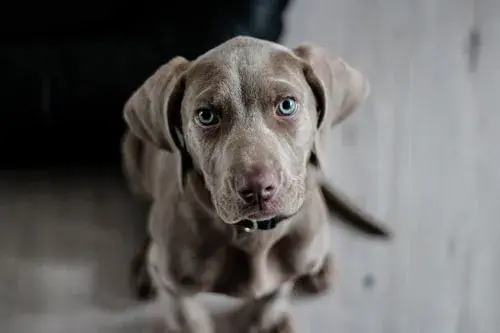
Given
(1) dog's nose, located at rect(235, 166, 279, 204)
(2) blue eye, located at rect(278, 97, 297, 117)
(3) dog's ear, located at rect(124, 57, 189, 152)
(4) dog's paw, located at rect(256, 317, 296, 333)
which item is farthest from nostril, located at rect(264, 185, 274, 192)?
(4) dog's paw, located at rect(256, 317, 296, 333)

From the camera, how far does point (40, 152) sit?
2.00m

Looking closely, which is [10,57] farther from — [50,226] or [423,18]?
[423,18]

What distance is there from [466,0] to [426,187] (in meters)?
0.59

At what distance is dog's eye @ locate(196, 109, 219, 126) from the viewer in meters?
1.34

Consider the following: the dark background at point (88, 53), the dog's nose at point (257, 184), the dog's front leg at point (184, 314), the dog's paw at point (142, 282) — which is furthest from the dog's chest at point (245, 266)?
the dark background at point (88, 53)

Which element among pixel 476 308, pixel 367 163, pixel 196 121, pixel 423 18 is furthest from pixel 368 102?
pixel 196 121

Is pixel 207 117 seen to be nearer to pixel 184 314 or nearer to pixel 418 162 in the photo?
pixel 184 314

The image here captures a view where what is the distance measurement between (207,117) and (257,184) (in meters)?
0.15

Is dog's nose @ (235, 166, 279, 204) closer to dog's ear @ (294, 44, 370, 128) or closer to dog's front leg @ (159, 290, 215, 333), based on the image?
dog's ear @ (294, 44, 370, 128)

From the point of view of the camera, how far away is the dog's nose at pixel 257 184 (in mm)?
1268

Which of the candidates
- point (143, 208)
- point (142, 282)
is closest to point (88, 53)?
point (143, 208)

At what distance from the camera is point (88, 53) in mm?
1896

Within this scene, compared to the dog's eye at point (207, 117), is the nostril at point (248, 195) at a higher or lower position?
lower

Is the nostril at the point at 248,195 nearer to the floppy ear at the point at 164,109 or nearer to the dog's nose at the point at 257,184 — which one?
the dog's nose at the point at 257,184
